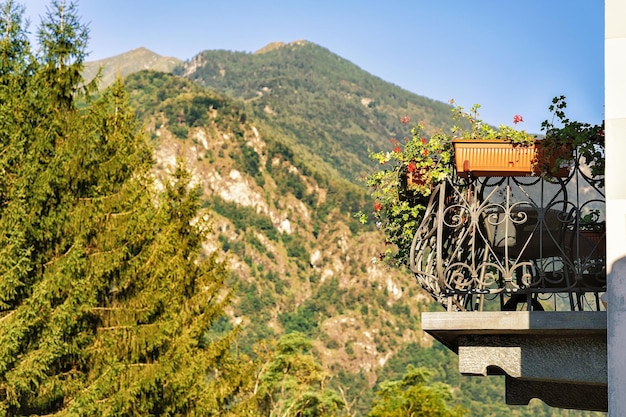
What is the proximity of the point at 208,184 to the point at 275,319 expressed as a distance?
36140mm

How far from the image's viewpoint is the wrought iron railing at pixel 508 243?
5840mm

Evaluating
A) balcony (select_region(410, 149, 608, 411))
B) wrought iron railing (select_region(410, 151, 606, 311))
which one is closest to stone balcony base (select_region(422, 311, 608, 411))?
balcony (select_region(410, 149, 608, 411))

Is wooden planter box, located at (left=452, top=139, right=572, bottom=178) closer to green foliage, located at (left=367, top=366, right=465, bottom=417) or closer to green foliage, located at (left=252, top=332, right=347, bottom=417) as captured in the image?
green foliage, located at (left=367, top=366, right=465, bottom=417)

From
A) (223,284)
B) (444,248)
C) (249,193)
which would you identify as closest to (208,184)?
(249,193)

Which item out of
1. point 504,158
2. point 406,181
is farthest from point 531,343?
point 406,181

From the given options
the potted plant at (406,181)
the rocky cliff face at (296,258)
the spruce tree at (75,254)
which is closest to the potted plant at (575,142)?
the potted plant at (406,181)

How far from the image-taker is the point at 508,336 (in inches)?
220

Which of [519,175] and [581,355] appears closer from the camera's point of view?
[581,355]

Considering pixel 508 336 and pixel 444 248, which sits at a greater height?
pixel 444 248

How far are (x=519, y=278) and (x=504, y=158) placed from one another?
926 millimetres

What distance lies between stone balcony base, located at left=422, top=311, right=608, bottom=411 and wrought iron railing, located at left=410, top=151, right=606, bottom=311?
12.0 inches

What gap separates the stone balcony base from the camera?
527cm

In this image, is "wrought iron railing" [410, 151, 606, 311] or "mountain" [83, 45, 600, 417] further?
"mountain" [83, 45, 600, 417]

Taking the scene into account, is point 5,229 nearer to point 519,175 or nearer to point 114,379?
point 114,379
